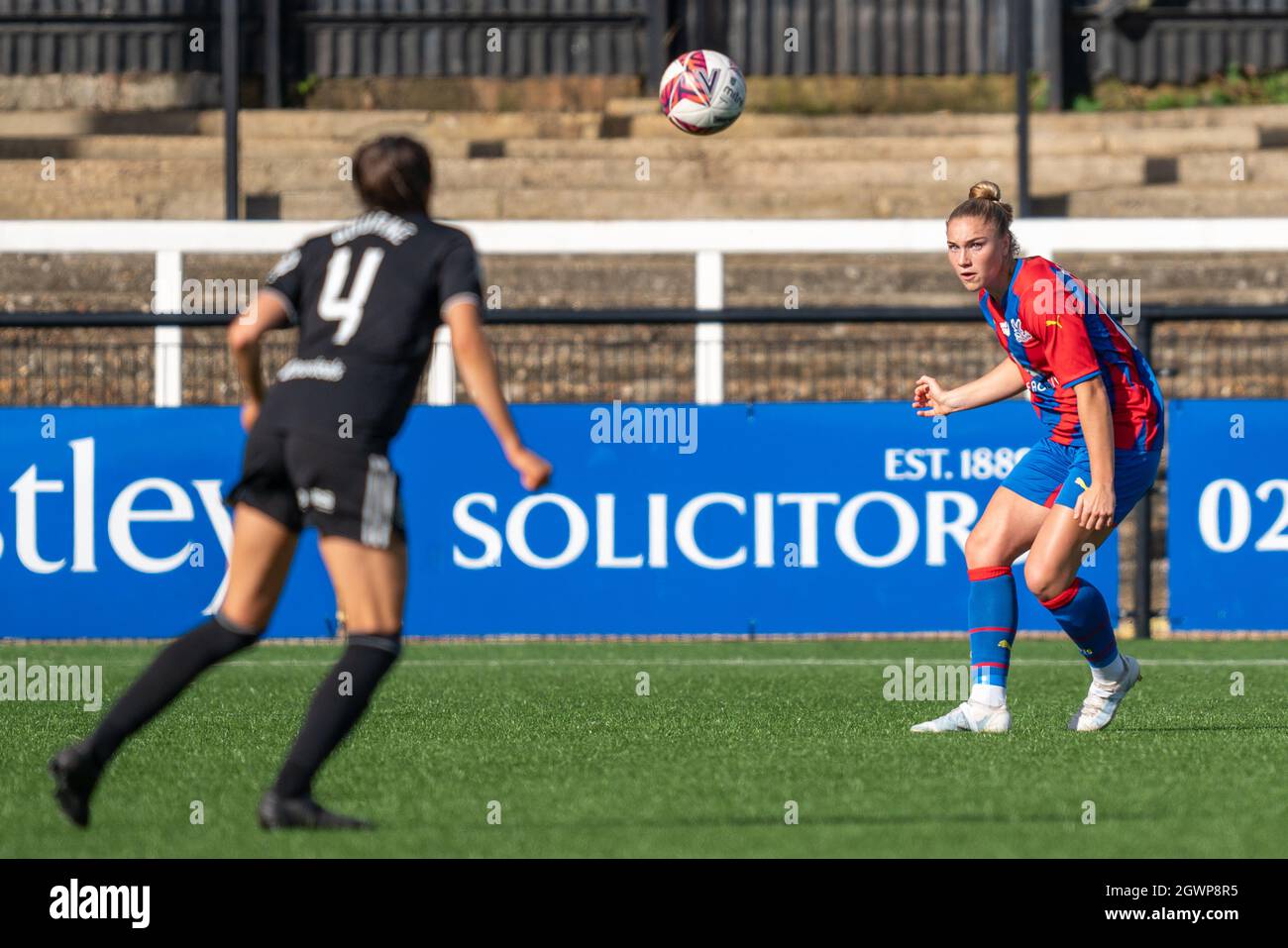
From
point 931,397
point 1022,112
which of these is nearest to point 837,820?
point 931,397

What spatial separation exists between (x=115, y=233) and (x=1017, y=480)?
10.7 meters

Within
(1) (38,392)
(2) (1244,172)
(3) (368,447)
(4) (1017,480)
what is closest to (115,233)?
(1) (38,392)

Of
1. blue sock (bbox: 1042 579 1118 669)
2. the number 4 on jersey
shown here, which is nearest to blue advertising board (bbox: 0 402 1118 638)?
blue sock (bbox: 1042 579 1118 669)

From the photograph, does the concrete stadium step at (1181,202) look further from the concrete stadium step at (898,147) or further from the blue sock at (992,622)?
the blue sock at (992,622)

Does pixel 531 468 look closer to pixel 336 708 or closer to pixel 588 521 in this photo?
pixel 336 708

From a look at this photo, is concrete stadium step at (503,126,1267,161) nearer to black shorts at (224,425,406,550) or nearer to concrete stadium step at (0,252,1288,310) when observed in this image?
concrete stadium step at (0,252,1288,310)

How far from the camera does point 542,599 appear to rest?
1129cm

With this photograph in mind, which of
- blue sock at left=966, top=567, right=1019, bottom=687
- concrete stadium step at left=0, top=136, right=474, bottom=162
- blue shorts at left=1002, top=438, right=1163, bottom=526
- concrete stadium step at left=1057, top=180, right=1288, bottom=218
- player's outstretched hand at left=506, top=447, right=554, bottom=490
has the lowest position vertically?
blue sock at left=966, top=567, right=1019, bottom=687

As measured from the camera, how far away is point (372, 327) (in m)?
4.95

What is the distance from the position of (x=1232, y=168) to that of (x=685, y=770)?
13.0 meters

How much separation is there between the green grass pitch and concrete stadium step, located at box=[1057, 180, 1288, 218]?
7699 mm

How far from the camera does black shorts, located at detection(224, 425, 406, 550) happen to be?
485 centimetres

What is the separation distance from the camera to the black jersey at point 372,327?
4.91 metres
